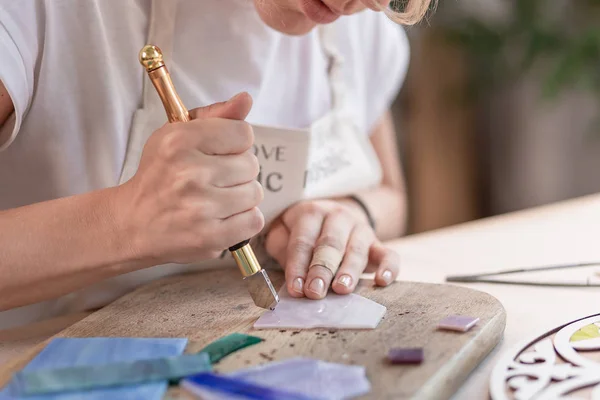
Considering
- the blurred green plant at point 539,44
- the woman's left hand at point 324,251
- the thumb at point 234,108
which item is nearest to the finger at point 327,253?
the woman's left hand at point 324,251

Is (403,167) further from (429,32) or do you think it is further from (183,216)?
(183,216)

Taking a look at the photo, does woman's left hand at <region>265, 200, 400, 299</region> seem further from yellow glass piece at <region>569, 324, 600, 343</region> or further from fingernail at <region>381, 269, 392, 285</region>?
yellow glass piece at <region>569, 324, 600, 343</region>

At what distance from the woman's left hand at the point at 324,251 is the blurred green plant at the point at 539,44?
4.60 ft

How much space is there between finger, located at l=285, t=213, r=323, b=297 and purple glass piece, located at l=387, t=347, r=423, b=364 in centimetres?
22

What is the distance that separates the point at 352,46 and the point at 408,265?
0.45m

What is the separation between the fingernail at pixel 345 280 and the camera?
0.87 meters

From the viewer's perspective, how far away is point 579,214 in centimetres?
136

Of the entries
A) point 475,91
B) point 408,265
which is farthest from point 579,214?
point 475,91

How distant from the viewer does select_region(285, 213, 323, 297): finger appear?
34.3 inches

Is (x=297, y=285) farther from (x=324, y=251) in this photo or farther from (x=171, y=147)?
(x=171, y=147)

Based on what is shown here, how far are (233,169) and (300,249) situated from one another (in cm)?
21

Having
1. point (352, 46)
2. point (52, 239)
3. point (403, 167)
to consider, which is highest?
point (352, 46)

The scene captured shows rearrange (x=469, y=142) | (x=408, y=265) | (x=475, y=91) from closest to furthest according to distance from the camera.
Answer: (x=408, y=265), (x=475, y=91), (x=469, y=142)

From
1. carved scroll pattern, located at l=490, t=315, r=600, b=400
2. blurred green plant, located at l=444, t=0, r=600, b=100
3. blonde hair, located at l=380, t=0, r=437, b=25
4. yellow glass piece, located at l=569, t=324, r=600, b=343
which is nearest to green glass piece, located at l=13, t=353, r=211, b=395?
carved scroll pattern, located at l=490, t=315, r=600, b=400
